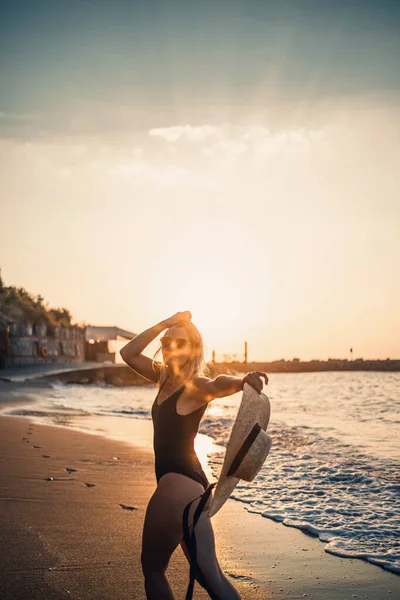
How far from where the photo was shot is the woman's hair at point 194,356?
346cm

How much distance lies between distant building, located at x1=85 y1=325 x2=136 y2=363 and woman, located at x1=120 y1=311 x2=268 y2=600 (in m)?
74.1

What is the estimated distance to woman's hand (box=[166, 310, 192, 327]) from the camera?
3.60 metres

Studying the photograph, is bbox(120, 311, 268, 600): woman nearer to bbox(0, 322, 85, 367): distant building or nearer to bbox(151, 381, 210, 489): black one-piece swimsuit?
bbox(151, 381, 210, 489): black one-piece swimsuit

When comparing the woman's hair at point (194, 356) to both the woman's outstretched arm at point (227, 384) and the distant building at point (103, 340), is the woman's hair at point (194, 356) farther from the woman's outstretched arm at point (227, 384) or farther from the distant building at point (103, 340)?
the distant building at point (103, 340)

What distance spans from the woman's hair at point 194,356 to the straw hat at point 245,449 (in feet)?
1.08

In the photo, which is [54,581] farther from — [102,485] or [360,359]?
[360,359]

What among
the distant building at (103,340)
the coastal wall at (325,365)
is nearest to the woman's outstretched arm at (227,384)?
the distant building at (103,340)

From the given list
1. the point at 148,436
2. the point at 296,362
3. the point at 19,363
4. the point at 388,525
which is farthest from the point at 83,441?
the point at 296,362

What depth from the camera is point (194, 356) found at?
349 centimetres

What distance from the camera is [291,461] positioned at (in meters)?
11.5

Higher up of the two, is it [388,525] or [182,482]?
[182,482]

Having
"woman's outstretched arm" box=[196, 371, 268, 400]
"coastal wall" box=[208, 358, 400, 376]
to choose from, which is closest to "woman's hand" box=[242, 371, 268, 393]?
"woman's outstretched arm" box=[196, 371, 268, 400]

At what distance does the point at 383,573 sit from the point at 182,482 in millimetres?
2849

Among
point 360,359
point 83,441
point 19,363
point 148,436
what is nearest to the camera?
point 83,441
